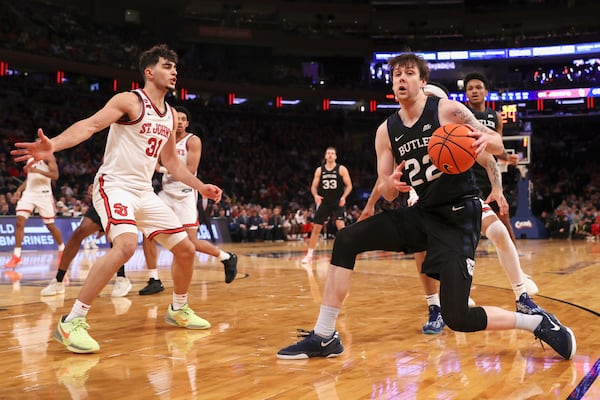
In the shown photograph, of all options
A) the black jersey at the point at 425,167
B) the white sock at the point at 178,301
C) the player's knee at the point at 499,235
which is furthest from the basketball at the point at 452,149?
the white sock at the point at 178,301

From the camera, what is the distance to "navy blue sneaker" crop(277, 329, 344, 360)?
4.17 meters

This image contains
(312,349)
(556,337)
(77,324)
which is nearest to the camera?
(556,337)

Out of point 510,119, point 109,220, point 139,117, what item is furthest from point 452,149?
point 510,119

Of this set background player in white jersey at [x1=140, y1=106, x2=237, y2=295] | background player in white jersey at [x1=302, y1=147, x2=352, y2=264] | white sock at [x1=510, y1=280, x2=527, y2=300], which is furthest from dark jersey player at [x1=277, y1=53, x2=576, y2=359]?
background player in white jersey at [x1=302, y1=147, x2=352, y2=264]

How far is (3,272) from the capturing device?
33.8ft

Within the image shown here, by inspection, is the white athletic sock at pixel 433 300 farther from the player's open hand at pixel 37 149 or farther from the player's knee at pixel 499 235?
the player's open hand at pixel 37 149

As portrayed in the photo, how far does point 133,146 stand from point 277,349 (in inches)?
75.5

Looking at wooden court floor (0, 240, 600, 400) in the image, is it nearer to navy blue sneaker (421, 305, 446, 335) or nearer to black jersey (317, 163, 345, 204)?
navy blue sneaker (421, 305, 446, 335)

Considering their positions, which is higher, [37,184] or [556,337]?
[37,184]

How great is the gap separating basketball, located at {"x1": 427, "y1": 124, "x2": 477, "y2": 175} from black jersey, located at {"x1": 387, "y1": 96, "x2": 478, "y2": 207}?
1.06 feet

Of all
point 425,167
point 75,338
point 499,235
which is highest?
point 425,167

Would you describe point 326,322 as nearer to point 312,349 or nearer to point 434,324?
point 312,349

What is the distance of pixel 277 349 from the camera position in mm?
4477

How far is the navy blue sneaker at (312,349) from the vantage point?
417 cm
